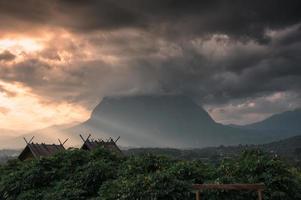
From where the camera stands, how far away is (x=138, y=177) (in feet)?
86.8

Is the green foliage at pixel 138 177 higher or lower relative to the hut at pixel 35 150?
lower

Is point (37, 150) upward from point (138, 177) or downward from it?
upward

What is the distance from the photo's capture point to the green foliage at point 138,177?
84.7ft

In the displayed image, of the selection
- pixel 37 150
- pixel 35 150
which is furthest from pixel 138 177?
pixel 37 150

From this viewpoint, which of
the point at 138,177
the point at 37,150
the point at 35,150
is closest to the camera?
the point at 138,177

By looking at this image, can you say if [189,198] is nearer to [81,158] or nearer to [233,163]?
[233,163]

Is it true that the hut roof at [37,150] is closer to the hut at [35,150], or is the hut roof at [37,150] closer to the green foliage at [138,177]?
the hut at [35,150]

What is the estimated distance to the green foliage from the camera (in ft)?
84.7

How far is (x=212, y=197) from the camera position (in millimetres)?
25141

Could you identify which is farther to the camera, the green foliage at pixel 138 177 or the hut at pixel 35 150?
the hut at pixel 35 150

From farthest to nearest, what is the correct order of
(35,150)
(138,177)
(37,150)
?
(37,150)
(35,150)
(138,177)

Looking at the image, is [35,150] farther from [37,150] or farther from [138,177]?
[138,177]

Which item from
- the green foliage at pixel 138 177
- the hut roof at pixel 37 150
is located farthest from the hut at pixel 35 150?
the green foliage at pixel 138 177

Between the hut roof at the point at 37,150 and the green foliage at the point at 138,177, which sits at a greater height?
the hut roof at the point at 37,150
